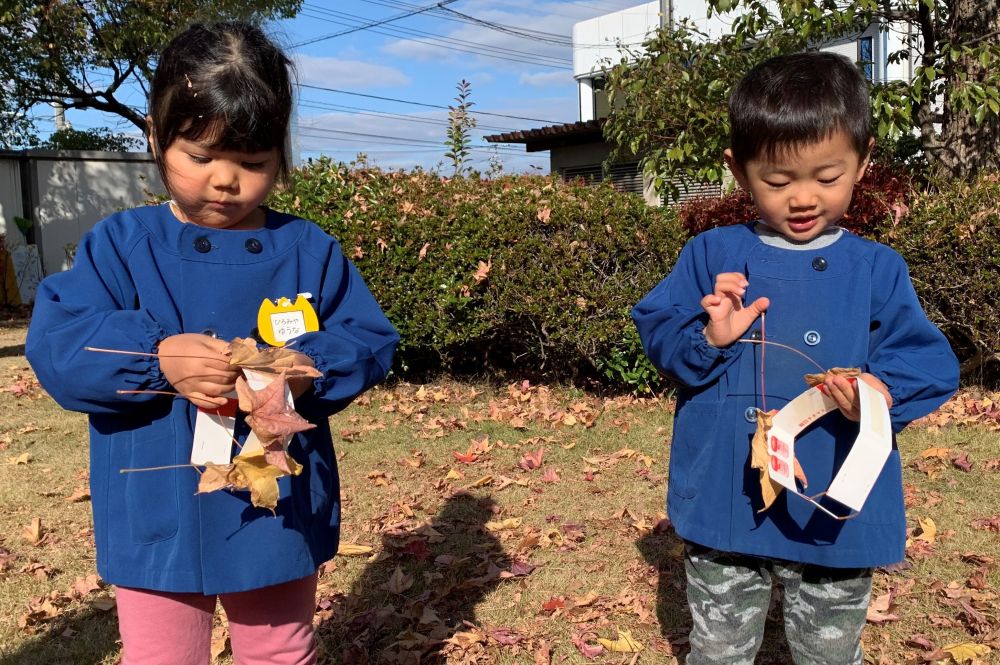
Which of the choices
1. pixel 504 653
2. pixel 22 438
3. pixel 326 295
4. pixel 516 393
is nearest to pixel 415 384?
pixel 516 393

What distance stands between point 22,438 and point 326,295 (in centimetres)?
494

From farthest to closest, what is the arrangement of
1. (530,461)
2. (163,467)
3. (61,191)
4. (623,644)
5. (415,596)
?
1. (61,191)
2. (530,461)
3. (415,596)
4. (623,644)
5. (163,467)

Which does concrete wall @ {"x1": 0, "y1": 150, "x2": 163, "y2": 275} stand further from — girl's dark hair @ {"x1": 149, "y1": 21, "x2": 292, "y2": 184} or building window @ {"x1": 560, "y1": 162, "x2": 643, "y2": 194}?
girl's dark hair @ {"x1": 149, "y1": 21, "x2": 292, "y2": 184}

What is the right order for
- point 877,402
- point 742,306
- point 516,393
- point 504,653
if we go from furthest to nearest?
point 516,393
point 504,653
point 742,306
point 877,402

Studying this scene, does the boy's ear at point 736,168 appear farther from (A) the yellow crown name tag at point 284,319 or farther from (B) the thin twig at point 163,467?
(B) the thin twig at point 163,467

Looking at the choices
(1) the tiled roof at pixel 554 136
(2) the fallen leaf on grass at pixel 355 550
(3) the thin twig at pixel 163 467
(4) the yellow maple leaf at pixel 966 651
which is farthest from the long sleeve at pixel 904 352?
(1) the tiled roof at pixel 554 136

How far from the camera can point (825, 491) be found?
1953 mm

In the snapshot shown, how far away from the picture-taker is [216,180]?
5.73 ft

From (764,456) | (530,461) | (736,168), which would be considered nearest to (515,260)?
(530,461)

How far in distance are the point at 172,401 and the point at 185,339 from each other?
19cm

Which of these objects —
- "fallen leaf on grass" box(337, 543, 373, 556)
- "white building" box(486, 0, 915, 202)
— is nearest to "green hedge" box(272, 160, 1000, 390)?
"fallen leaf on grass" box(337, 543, 373, 556)

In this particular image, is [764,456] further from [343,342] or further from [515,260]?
[515,260]

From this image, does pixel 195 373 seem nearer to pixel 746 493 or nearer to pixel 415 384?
pixel 746 493

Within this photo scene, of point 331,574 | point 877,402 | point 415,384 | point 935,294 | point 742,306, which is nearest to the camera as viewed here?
point 877,402
